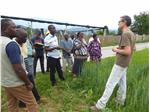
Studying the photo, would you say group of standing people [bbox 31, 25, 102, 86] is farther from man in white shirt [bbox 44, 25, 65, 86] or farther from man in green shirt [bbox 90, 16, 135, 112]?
man in green shirt [bbox 90, 16, 135, 112]

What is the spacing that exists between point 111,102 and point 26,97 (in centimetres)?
208

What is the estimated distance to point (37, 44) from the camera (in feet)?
32.2

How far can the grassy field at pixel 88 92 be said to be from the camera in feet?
20.3

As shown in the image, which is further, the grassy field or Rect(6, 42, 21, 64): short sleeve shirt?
the grassy field

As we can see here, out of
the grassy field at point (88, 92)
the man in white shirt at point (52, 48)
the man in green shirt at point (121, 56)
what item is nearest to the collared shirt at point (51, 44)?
the man in white shirt at point (52, 48)

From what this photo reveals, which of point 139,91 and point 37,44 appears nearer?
point 139,91

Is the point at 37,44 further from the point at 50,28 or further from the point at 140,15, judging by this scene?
the point at 140,15

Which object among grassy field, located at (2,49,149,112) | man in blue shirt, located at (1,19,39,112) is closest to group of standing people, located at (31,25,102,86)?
grassy field, located at (2,49,149,112)

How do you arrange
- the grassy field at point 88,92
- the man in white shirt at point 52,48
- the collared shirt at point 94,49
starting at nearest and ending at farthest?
the grassy field at point 88,92
the man in white shirt at point 52,48
the collared shirt at point 94,49

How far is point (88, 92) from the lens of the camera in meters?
7.52

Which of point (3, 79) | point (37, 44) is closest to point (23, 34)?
point (3, 79)

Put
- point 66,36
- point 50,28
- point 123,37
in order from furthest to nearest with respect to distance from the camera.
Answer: point 66,36 < point 50,28 < point 123,37

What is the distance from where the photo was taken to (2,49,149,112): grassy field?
6.19 m

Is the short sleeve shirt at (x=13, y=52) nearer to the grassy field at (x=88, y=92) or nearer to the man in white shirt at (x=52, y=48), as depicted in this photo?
the grassy field at (x=88, y=92)
